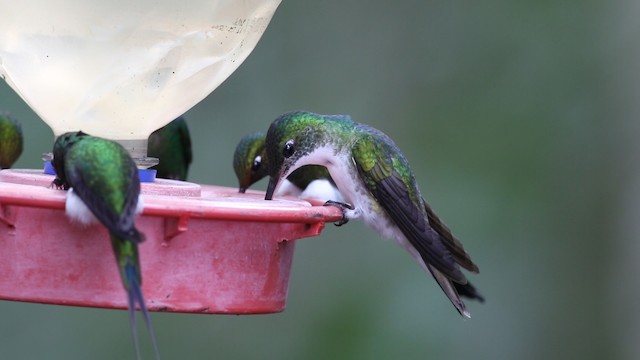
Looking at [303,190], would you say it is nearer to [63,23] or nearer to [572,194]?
[63,23]

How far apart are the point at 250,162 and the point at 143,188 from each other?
Answer: 1.47m

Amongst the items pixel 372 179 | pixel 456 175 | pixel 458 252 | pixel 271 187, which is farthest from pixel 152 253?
pixel 456 175

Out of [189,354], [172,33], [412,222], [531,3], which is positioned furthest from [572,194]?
[172,33]

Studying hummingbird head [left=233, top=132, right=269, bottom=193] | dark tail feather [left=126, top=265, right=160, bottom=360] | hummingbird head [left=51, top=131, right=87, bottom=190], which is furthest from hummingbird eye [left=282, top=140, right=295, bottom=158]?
dark tail feather [left=126, top=265, right=160, bottom=360]

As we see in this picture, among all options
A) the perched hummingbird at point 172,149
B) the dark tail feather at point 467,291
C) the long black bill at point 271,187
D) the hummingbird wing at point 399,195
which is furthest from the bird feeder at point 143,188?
the perched hummingbird at point 172,149

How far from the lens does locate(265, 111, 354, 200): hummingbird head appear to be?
351 centimetres

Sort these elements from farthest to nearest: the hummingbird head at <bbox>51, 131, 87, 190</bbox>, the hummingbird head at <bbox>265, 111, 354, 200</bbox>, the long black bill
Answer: the hummingbird head at <bbox>265, 111, 354, 200</bbox> < the long black bill < the hummingbird head at <bbox>51, 131, 87, 190</bbox>

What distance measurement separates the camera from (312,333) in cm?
663

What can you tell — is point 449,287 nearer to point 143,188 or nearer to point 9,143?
point 143,188

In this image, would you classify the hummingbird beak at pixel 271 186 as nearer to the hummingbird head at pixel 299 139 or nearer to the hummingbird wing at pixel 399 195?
the hummingbird head at pixel 299 139

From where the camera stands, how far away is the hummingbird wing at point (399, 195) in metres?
3.36

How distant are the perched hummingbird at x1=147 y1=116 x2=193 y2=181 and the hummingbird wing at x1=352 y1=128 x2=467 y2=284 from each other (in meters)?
1.11

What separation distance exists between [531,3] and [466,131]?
941 millimetres

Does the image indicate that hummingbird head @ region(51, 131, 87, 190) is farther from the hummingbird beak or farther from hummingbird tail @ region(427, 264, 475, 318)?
hummingbird tail @ region(427, 264, 475, 318)
